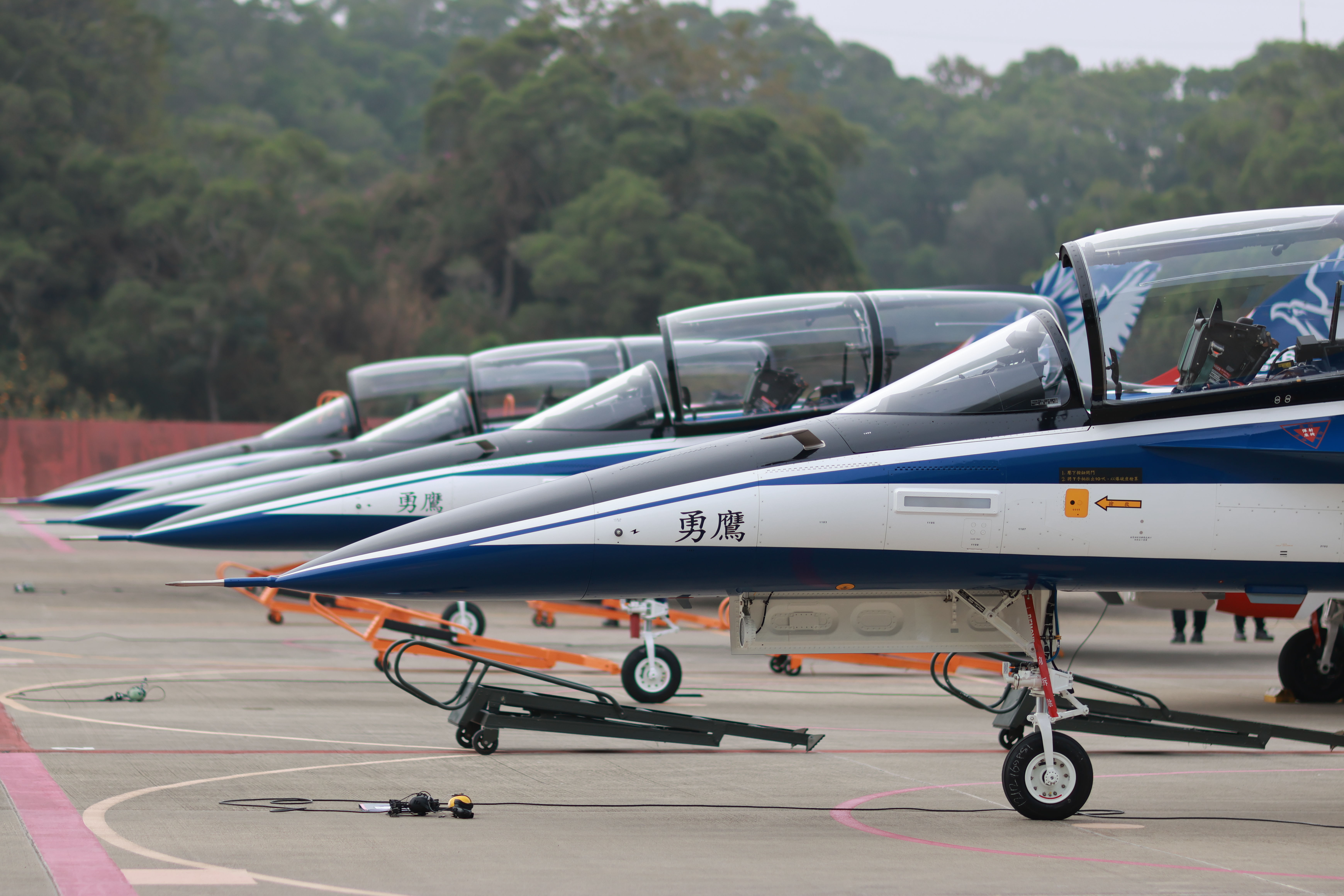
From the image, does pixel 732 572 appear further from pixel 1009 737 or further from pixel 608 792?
pixel 1009 737

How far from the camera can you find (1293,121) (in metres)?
73.7

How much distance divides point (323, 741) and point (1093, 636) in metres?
14.2

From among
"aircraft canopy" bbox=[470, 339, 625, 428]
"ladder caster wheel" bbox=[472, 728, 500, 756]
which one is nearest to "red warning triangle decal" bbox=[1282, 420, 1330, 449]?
"ladder caster wheel" bbox=[472, 728, 500, 756]

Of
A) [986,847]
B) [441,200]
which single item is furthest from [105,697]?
[441,200]

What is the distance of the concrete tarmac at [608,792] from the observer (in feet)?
22.0

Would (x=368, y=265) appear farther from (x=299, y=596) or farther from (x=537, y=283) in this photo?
(x=299, y=596)

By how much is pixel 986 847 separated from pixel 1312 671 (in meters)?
8.16

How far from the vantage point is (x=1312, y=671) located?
14219mm

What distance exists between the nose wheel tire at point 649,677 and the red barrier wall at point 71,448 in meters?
32.4

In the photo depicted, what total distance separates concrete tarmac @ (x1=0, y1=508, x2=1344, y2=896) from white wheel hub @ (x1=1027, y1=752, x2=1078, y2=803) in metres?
0.19

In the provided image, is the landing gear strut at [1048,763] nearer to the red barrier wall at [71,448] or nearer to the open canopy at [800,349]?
the open canopy at [800,349]

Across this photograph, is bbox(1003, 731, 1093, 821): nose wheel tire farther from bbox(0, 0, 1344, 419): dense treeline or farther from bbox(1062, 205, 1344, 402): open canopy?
bbox(0, 0, 1344, 419): dense treeline

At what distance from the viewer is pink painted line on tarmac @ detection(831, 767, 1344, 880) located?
7.05m

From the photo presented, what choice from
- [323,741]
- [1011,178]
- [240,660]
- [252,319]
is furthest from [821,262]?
[323,741]
